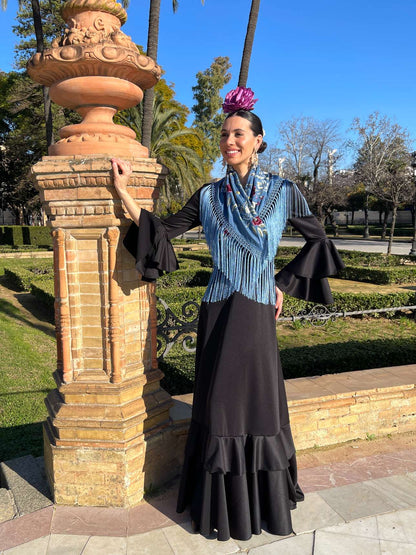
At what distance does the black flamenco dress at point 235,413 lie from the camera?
2.40 metres

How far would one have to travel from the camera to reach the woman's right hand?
243 cm

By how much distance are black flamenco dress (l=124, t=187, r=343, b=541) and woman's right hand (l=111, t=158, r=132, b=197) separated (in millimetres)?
176

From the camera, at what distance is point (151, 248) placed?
247cm

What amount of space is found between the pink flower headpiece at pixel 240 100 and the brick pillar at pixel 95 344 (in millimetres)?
558

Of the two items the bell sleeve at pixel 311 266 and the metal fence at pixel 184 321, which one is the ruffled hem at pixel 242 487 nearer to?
the bell sleeve at pixel 311 266

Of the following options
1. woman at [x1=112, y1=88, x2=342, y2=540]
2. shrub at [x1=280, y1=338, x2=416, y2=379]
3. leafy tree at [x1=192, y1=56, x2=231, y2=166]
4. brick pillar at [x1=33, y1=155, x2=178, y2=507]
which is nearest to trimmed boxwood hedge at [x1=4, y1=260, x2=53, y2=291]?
shrub at [x1=280, y1=338, x2=416, y2=379]

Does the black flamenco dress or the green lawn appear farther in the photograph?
the green lawn

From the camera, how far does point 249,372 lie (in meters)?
2.43

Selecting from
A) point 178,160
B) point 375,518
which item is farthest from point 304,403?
point 178,160

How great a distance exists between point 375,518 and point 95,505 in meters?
1.67

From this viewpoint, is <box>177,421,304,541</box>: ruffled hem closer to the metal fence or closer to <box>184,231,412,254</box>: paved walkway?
the metal fence

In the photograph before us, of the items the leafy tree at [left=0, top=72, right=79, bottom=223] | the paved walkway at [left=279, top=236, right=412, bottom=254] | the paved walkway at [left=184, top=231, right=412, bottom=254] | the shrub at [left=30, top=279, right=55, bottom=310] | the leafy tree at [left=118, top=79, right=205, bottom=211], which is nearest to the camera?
the shrub at [left=30, top=279, right=55, bottom=310]

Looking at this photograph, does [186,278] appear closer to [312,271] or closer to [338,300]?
[338,300]

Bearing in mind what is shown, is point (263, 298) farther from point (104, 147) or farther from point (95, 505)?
point (95, 505)
